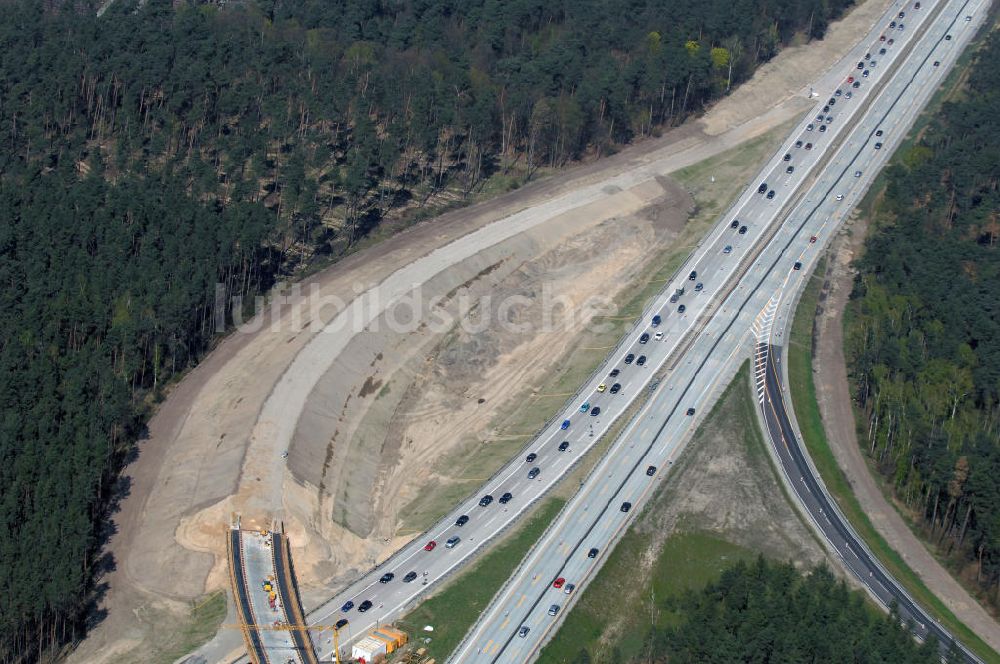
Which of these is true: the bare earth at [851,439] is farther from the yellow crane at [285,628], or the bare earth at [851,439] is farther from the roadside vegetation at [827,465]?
the yellow crane at [285,628]

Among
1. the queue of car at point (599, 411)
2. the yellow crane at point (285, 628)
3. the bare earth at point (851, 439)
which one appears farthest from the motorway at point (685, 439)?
the yellow crane at point (285, 628)

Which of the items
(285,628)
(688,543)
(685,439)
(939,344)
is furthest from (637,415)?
(285,628)

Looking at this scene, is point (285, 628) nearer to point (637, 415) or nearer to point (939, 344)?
point (637, 415)

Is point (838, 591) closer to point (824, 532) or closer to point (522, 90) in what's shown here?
point (824, 532)

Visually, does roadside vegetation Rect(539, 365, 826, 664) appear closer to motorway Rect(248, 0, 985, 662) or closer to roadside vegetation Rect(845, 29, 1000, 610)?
motorway Rect(248, 0, 985, 662)

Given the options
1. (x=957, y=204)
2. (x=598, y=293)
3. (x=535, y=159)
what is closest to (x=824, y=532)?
(x=598, y=293)
